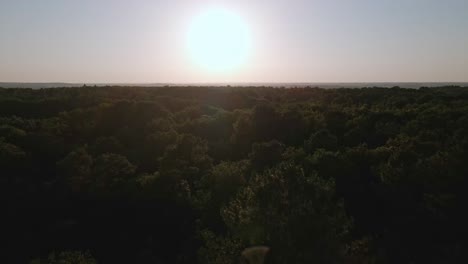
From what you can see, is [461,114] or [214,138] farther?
[214,138]

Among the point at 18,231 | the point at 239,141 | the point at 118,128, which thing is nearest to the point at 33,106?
the point at 118,128

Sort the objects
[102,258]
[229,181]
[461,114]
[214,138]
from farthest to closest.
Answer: [214,138] → [461,114] → [229,181] → [102,258]

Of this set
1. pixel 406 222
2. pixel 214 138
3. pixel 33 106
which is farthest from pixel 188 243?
pixel 33 106

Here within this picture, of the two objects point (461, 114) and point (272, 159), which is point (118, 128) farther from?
point (461, 114)

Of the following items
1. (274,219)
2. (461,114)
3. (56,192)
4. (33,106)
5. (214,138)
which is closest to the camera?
(274,219)

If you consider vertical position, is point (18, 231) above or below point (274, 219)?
below

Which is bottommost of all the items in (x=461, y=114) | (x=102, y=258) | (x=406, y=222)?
(x=102, y=258)

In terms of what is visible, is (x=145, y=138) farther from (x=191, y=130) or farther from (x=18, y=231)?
(x=18, y=231)
